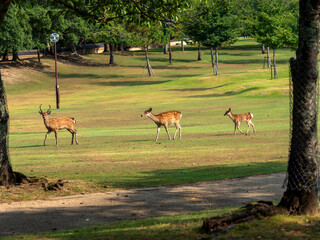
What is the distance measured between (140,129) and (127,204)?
22185 millimetres

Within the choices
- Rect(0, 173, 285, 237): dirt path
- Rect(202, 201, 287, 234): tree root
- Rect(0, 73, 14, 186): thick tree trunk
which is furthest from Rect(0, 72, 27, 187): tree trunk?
Rect(202, 201, 287, 234): tree root

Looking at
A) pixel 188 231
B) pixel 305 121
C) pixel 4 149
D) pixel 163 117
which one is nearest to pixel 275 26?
pixel 163 117

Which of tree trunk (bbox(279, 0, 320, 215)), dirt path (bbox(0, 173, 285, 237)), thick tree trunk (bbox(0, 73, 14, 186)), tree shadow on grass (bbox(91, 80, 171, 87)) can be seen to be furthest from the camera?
tree shadow on grass (bbox(91, 80, 171, 87))

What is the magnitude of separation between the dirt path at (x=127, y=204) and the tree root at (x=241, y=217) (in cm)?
236

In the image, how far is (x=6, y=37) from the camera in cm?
8731

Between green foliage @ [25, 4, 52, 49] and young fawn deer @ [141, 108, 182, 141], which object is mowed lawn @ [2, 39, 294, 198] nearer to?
young fawn deer @ [141, 108, 182, 141]

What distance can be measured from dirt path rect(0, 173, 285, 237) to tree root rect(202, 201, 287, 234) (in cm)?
236

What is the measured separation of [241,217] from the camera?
10133mm

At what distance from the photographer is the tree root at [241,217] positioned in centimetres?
973

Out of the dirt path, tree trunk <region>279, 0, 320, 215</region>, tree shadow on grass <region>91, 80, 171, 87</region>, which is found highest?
tree trunk <region>279, 0, 320, 215</region>

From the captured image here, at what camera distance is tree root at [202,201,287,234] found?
31.9ft

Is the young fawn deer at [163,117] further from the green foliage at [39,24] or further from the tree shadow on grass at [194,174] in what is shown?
the green foliage at [39,24]

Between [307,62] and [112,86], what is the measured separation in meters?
72.4

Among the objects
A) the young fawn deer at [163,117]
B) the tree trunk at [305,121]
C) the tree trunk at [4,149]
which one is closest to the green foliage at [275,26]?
the young fawn deer at [163,117]
